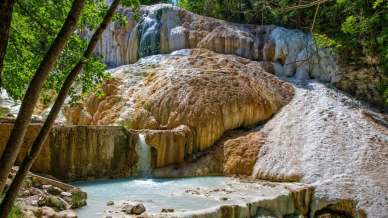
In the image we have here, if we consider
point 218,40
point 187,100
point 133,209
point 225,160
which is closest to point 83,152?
point 187,100

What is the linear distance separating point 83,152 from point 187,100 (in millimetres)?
4265

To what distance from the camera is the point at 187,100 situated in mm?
14039

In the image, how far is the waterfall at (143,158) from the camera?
1245cm

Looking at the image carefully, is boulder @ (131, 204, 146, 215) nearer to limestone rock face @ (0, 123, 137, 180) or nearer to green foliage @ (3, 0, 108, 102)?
green foliage @ (3, 0, 108, 102)

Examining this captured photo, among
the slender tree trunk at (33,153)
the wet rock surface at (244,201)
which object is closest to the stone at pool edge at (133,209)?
the wet rock surface at (244,201)

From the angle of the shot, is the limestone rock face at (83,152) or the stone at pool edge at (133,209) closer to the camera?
the stone at pool edge at (133,209)

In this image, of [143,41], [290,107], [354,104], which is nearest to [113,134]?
[290,107]

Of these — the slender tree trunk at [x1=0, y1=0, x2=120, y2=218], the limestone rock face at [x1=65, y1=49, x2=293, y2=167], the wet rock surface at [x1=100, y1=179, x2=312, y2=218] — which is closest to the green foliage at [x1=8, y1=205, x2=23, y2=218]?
the wet rock surface at [x1=100, y1=179, x2=312, y2=218]

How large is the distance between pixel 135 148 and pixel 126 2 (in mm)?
7602

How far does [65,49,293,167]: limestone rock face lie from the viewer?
13445mm

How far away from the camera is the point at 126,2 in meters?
5.34

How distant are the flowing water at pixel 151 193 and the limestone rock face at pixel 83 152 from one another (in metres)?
0.53

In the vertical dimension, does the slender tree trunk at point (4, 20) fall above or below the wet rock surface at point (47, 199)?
above

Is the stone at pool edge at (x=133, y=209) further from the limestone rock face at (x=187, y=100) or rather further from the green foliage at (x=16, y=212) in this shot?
the limestone rock face at (x=187, y=100)
